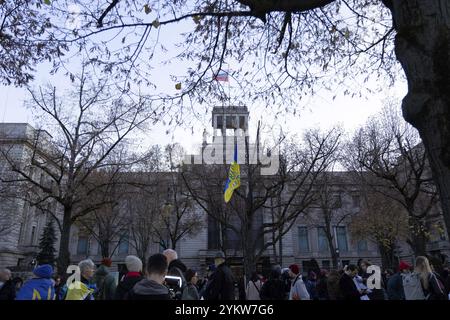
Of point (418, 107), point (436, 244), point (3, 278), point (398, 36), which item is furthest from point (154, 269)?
point (436, 244)

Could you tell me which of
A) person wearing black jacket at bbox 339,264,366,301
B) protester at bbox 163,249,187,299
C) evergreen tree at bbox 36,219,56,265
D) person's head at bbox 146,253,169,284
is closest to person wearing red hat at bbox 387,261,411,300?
person wearing black jacket at bbox 339,264,366,301

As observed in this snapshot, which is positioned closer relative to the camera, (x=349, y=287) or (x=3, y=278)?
(x=349, y=287)

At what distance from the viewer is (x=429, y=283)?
257 inches

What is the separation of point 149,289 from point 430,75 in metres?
2.89

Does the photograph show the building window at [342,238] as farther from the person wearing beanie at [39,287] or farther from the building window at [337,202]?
the person wearing beanie at [39,287]

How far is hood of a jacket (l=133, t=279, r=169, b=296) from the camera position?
3.19 metres

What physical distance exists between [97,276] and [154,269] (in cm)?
485

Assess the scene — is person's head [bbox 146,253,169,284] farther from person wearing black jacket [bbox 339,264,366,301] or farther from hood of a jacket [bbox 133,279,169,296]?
person wearing black jacket [bbox 339,264,366,301]

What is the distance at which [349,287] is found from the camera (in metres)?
6.50

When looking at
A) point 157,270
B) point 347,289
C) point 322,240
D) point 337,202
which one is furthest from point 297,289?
point 322,240

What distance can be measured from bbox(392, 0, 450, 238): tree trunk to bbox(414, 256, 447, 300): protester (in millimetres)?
4741
